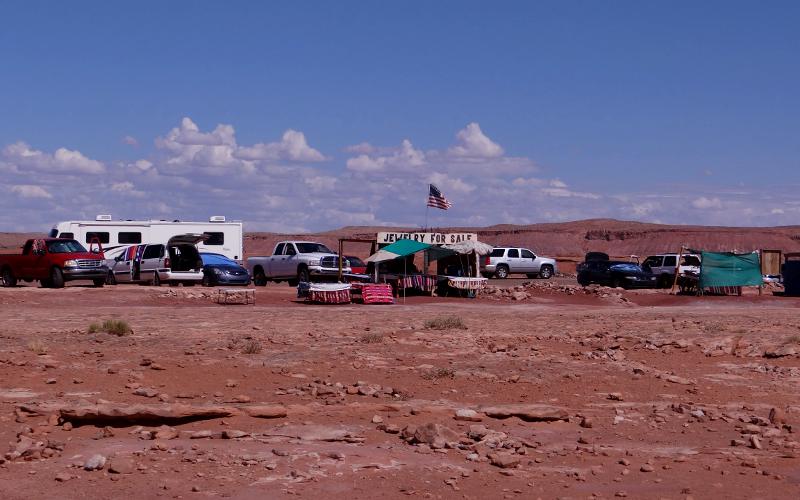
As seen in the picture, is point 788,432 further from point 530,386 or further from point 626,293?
point 626,293

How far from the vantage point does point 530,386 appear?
45.6 feet

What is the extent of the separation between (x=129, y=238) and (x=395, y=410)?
29269 millimetres

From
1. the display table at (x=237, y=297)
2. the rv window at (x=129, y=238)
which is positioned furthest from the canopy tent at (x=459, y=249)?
the rv window at (x=129, y=238)

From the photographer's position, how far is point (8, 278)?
33.1 meters

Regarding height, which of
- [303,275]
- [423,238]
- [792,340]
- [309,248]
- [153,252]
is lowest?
[792,340]

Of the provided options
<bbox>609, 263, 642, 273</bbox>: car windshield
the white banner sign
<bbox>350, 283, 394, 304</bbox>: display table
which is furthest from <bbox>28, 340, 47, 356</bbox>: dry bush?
<bbox>609, 263, 642, 273</bbox>: car windshield

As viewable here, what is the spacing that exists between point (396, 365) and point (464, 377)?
4.95 feet

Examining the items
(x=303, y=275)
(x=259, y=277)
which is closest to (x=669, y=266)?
(x=303, y=275)

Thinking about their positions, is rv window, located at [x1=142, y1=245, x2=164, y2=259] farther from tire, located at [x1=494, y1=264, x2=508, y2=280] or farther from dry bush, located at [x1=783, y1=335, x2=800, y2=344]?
tire, located at [x1=494, y1=264, x2=508, y2=280]

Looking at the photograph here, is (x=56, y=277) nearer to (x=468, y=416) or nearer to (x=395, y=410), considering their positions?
(x=395, y=410)

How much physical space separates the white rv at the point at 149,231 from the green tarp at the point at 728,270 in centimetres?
1821

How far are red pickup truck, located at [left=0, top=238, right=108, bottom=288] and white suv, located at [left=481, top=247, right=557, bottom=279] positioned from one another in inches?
904

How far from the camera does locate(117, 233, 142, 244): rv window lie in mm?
39062

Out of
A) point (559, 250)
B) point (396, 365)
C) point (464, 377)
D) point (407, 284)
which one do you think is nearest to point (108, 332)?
point (396, 365)
